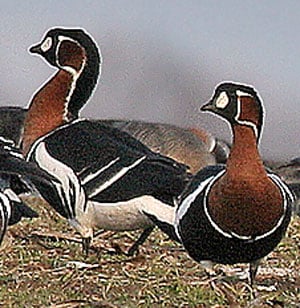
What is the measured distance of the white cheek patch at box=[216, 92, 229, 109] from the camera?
14.0ft

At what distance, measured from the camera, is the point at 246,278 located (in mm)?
4539

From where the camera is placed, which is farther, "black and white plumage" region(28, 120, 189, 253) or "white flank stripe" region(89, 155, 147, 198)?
"white flank stripe" region(89, 155, 147, 198)

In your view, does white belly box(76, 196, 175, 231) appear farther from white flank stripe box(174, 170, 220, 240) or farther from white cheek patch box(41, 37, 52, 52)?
white cheek patch box(41, 37, 52, 52)

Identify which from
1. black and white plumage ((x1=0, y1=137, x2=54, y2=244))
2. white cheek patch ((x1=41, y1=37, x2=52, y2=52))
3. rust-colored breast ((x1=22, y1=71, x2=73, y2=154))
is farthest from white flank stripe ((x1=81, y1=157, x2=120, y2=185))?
white cheek patch ((x1=41, y1=37, x2=52, y2=52))

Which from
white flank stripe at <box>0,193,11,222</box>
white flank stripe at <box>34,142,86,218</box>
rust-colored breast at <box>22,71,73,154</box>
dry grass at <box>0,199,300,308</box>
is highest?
white flank stripe at <box>0,193,11,222</box>

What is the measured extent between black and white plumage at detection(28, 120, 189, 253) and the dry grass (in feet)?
0.64

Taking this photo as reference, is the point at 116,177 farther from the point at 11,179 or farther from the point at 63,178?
the point at 11,179

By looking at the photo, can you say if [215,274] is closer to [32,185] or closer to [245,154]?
[245,154]

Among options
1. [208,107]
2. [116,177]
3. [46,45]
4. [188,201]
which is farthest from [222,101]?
[46,45]

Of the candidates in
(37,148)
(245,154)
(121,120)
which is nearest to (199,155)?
(121,120)

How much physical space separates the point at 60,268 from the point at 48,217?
188cm

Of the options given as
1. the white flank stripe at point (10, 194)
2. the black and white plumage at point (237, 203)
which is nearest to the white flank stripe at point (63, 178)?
the white flank stripe at point (10, 194)

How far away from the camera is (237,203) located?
158 inches

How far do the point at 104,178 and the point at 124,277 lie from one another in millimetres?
430
